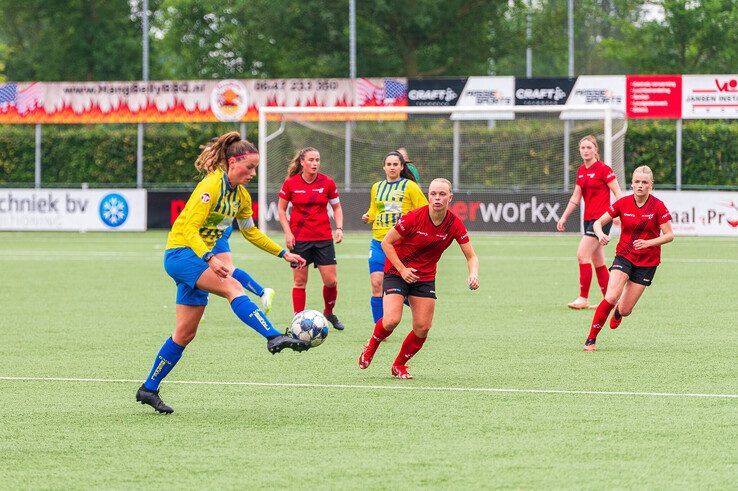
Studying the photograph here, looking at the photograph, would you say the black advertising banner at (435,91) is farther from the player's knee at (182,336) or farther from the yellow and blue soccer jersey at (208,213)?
the player's knee at (182,336)

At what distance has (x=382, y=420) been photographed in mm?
8391

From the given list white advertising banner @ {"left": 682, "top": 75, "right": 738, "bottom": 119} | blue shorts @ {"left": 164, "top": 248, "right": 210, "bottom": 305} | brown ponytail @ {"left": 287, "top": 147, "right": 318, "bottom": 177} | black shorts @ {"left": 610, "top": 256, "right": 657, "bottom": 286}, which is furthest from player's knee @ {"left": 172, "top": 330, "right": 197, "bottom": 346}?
white advertising banner @ {"left": 682, "top": 75, "right": 738, "bottom": 119}

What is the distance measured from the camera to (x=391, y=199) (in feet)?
43.0

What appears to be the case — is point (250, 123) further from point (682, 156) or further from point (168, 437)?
point (168, 437)

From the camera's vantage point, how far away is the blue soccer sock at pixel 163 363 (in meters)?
8.84

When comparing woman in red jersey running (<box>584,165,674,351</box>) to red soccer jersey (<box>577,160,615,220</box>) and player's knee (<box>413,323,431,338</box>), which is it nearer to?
player's knee (<box>413,323,431,338</box>)

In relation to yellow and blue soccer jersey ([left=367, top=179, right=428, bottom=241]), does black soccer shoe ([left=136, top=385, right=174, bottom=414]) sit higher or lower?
lower

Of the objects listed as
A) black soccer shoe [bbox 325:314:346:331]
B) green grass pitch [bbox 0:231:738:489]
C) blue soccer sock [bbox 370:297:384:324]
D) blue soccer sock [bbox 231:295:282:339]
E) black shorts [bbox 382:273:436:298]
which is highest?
black shorts [bbox 382:273:436:298]

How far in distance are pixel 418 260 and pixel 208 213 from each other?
85.1 inches

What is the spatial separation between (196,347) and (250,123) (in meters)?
29.9

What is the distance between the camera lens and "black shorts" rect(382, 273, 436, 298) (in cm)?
1023

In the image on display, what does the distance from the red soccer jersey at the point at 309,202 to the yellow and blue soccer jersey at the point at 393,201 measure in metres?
1.36

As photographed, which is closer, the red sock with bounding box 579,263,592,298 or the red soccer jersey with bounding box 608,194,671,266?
the red soccer jersey with bounding box 608,194,671,266

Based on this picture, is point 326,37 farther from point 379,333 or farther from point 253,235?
point 253,235
